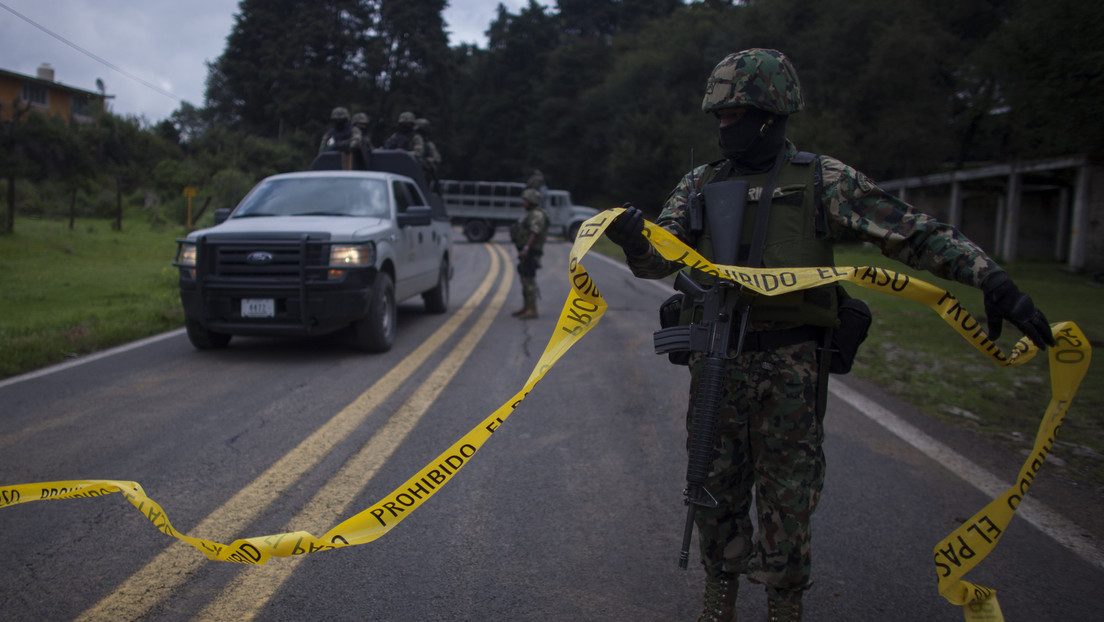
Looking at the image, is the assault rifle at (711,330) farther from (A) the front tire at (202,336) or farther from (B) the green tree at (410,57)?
(B) the green tree at (410,57)

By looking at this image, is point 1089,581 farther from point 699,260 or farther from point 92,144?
point 92,144

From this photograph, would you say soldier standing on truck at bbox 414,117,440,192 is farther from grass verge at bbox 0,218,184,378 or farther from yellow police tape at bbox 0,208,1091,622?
yellow police tape at bbox 0,208,1091,622

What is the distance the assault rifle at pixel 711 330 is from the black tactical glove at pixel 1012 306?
718mm

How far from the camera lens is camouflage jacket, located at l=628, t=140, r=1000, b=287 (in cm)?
239

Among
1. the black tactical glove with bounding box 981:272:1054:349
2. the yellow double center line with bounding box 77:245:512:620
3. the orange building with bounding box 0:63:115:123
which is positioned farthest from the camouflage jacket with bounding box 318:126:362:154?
the orange building with bounding box 0:63:115:123

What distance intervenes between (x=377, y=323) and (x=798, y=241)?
227 inches

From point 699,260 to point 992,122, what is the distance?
94.6 feet

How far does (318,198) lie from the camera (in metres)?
8.56

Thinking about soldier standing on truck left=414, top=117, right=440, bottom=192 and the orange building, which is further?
the orange building

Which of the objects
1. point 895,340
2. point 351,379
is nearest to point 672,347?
point 351,379

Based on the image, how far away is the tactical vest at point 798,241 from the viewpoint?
258 centimetres

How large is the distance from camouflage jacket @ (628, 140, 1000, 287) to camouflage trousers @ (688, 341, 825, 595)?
1.35 feet

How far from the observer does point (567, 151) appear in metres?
65.7

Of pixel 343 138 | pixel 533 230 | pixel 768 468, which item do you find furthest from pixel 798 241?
pixel 343 138
